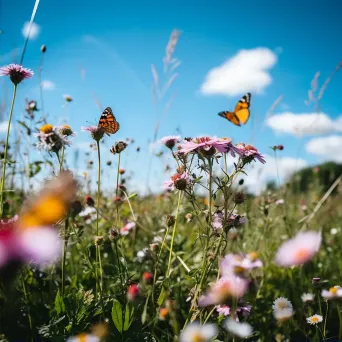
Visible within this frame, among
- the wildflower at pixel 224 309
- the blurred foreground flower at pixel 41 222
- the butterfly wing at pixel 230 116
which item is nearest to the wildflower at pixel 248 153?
the wildflower at pixel 224 309

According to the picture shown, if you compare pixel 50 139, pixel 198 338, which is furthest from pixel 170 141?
pixel 198 338

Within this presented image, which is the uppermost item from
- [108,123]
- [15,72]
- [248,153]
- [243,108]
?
[243,108]

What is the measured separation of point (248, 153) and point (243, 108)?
6.22ft

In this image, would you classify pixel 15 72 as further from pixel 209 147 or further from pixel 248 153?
pixel 248 153

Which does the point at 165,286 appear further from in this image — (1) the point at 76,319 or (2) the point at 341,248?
(2) the point at 341,248

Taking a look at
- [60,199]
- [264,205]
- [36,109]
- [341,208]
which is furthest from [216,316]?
[341,208]

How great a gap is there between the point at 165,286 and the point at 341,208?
4.01 m

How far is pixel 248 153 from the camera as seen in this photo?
1.28 metres

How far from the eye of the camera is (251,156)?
4.28ft

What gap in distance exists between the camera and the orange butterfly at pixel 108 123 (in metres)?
1.52

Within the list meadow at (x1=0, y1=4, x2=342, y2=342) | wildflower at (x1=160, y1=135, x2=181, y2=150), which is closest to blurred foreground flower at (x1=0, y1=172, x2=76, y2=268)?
meadow at (x1=0, y1=4, x2=342, y2=342)

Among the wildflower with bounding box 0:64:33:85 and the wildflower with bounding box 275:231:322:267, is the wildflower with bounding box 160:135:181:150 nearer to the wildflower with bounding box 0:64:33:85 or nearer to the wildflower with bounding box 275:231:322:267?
the wildflower with bounding box 0:64:33:85

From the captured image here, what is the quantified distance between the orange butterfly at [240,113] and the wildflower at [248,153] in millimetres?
1695

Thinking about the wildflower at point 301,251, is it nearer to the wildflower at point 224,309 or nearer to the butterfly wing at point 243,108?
the wildflower at point 224,309
